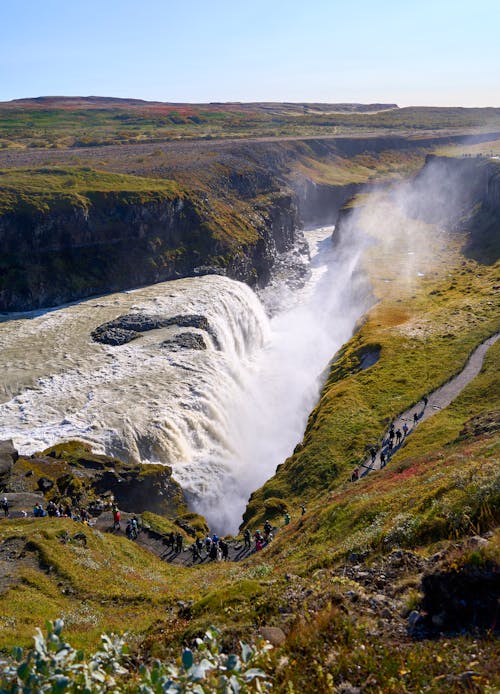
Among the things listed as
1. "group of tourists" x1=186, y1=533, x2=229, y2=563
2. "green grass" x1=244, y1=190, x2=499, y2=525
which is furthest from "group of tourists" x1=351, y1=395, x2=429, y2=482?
"group of tourists" x1=186, y1=533, x2=229, y2=563

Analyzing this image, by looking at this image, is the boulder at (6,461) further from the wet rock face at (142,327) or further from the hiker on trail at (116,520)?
the wet rock face at (142,327)

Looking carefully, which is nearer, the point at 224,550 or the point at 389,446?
the point at 224,550

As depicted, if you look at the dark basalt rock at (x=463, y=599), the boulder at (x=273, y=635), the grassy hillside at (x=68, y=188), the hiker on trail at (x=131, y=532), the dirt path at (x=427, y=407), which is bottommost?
the hiker on trail at (x=131, y=532)

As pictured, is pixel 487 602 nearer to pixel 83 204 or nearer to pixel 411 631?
pixel 411 631

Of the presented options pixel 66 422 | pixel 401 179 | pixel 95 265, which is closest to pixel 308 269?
pixel 95 265

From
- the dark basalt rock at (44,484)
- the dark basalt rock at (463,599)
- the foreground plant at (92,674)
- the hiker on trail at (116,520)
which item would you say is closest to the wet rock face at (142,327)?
the dark basalt rock at (44,484)

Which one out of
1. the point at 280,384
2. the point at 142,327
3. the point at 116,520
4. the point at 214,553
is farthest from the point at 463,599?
the point at 142,327

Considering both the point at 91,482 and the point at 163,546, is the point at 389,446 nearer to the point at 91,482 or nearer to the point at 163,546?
the point at 163,546

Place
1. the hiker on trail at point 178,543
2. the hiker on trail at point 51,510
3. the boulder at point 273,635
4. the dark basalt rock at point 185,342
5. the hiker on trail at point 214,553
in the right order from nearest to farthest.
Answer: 1. the boulder at point 273,635
2. the hiker on trail at point 51,510
3. the hiker on trail at point 214,553
4. the hiker on trail at point 178,543
5. the dark basalt rock at point 185,342
